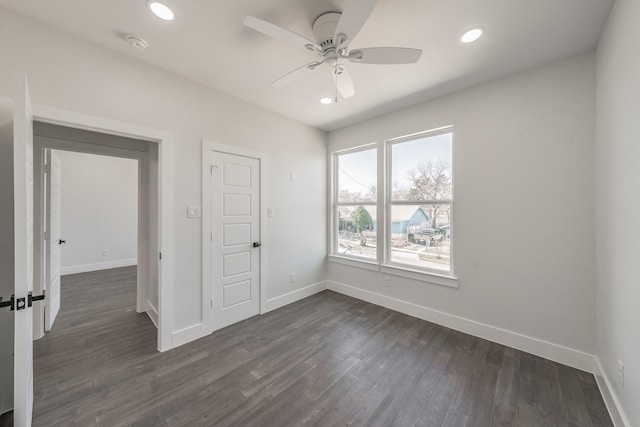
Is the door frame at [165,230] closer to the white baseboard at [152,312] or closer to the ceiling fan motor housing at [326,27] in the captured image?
the white baseboard at [152,312]

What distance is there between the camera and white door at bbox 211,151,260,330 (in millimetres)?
2844

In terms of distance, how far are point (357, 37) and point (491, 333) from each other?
3.13 meters

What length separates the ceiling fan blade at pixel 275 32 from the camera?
1403 mm

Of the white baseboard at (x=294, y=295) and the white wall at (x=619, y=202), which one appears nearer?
the white wall at (x=619, y=202)

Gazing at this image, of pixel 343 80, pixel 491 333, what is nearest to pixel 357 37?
pixel 343 80

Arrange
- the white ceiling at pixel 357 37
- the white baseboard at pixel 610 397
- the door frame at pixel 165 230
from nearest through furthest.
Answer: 1. the white baseboard at pixel 610 397
2. the white ceiling at pixel 357 37
3. the door frame at pixel 165 230

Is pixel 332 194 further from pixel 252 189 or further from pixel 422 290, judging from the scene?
pixel 422 290

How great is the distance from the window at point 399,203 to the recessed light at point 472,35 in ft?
3.66

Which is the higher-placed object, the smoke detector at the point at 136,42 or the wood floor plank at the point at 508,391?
the smoke detector at the point at 136,42

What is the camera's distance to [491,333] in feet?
8.48

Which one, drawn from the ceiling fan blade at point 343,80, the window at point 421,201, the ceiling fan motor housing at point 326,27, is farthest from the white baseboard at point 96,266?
the ceiling fan motor housing at point 326,27

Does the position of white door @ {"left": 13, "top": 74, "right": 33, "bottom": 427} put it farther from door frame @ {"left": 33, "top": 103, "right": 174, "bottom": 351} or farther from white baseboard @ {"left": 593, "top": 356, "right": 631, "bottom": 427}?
white baseboard @ {"left": 593, "top": 356, "right": 631, "bottom": 427}

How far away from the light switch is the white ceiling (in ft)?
4.46

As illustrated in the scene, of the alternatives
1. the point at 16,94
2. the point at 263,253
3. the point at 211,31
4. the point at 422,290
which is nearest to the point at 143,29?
the point at 211,31
